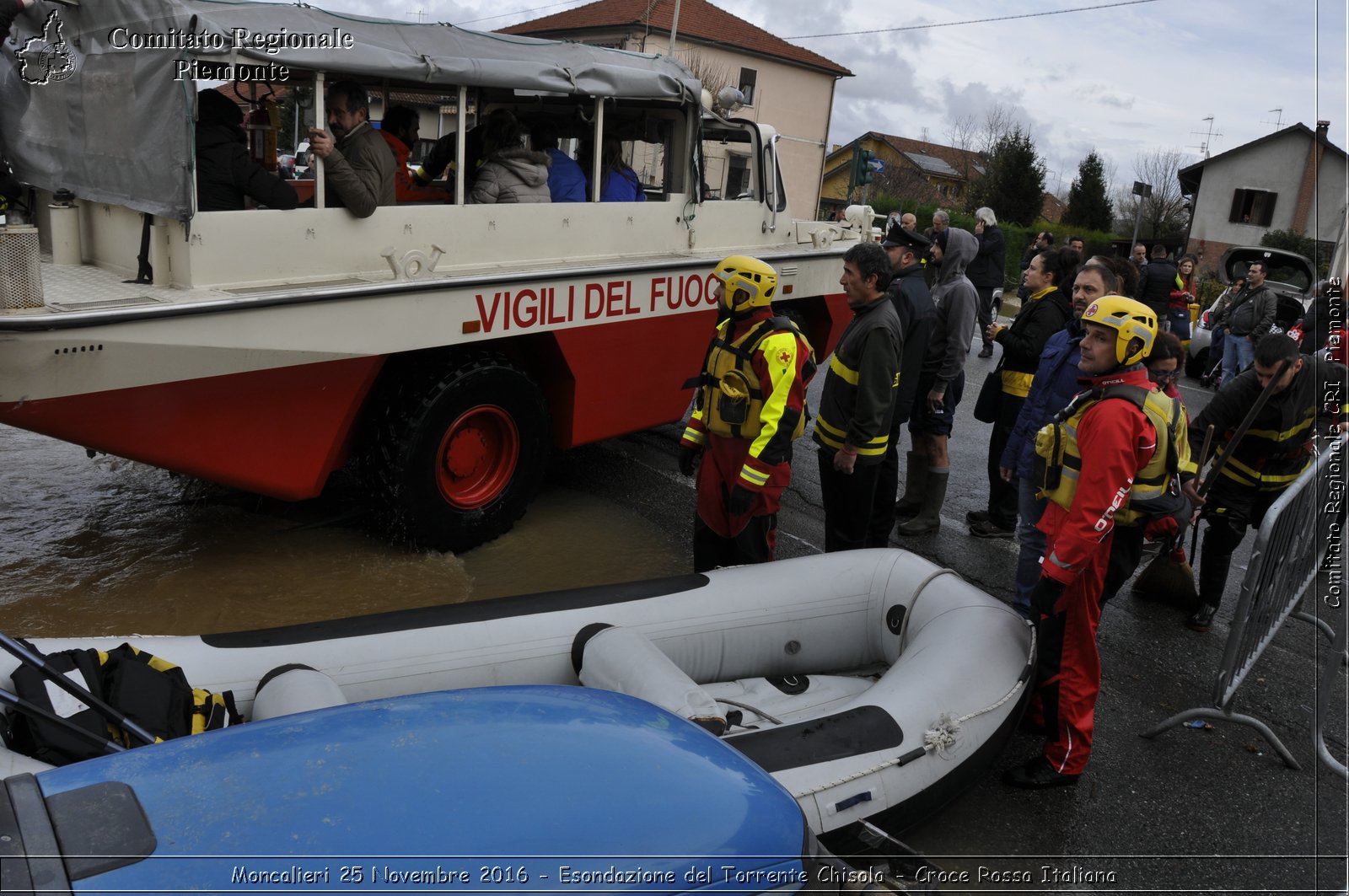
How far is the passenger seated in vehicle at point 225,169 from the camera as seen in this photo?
14.6 feet

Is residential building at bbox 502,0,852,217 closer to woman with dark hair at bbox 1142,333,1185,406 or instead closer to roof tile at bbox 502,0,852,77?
roof tile at bbox 502,0,852,77

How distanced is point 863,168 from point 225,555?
1543 cm

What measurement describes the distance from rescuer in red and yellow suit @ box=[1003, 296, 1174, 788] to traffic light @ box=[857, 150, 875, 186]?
49.6ft

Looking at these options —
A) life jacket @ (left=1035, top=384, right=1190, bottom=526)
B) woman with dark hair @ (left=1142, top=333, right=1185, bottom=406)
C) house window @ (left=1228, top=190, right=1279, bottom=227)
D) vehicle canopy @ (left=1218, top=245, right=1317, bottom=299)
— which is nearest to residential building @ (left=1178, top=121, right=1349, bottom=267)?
house window @ (left=1228, top=190, right=1279, bottom=227)

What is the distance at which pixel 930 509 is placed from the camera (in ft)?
21.1

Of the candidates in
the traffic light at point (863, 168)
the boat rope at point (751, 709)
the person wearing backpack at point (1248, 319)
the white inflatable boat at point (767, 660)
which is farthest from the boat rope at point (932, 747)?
the traffic light at point (863, 168)

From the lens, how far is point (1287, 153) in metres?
34.6

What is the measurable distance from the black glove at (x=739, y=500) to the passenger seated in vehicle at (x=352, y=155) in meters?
2.19

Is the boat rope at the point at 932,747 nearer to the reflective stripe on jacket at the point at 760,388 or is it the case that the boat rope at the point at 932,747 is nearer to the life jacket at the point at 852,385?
the reflective stripe on jacket at the point at 760,388

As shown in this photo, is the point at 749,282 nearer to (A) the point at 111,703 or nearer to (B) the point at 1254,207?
(A) the point at 111,703

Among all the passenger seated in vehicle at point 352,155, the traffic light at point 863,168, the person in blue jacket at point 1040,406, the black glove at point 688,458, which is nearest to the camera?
the passenger seated in vehicle at point 352,155

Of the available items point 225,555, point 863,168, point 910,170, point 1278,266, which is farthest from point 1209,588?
point 910,170

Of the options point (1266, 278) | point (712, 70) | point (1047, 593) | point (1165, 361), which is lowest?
point (1047, 593)

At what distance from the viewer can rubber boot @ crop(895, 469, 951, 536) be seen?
639 cm
